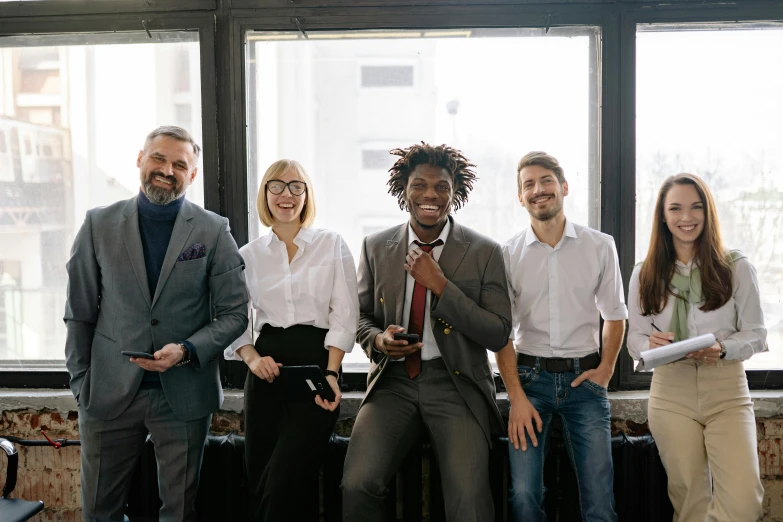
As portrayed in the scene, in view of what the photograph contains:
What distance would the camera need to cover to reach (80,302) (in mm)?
2584

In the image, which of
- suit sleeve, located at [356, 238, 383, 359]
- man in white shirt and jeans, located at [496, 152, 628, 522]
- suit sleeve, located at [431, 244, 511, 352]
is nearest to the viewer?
suit sleeve, located at [431, 244, 511, 352]

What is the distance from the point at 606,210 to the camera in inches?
131

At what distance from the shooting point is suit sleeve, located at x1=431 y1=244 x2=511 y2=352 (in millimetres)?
2637

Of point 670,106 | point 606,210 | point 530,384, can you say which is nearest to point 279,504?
point 530,384

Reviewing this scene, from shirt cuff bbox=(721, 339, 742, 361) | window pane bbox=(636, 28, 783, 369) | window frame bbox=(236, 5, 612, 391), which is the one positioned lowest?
shirt cuff bbox=(721, 339, 742, 361)

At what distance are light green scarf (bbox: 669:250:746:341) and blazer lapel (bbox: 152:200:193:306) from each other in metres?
2.18

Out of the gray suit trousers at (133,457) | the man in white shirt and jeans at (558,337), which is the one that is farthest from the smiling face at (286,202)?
the man in white shirt and jeans at (558,337)

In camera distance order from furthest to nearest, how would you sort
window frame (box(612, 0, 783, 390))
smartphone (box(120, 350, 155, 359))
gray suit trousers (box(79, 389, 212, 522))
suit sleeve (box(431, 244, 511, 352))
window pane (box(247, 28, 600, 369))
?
window pane (box(247, 28, 600, 369))
window frame (box(612, 0, 783, 390))
suit sleeve (box(431, 244, 511, 352))
gray suit trousers (box(79, 389, 212, 522))
smartphone (box(120, 350, 155, 359))

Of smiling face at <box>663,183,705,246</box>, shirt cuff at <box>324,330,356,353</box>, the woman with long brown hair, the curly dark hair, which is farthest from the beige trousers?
shirt cuff at <box>324,330,356,353</box>

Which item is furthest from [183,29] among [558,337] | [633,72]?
[558,337]

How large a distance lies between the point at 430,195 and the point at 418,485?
1389mm

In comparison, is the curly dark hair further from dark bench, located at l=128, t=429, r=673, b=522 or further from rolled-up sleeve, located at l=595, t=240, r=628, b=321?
dark bench, located at l=128, t=429, r=673, b=522

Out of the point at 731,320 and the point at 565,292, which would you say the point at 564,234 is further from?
the point at 731,320

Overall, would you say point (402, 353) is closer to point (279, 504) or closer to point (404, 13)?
point (279, 504)
